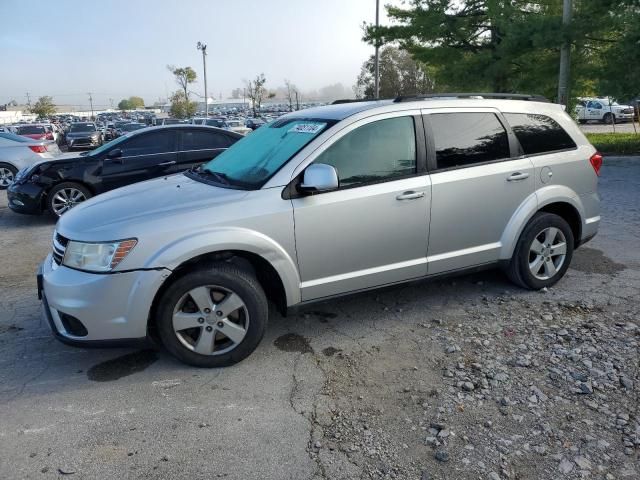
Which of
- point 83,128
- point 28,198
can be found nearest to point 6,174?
point 28,198

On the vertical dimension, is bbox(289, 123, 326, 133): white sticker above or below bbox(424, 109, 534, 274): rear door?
above

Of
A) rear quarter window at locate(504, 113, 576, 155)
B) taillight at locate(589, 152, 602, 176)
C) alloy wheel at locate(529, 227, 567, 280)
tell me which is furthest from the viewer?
taillight at locate(589, 152, 602, 176)

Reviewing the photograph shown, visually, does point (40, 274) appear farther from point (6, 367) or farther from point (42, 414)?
point (42, 414)

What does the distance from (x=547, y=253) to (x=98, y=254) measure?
12.0 feet

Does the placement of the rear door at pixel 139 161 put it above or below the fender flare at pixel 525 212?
above

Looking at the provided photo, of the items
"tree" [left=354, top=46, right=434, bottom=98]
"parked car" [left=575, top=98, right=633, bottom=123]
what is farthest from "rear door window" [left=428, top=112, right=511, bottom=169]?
"tree" [left=354, top=46, right=434, bottom=98]

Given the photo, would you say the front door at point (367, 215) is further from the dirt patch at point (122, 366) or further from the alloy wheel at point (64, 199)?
the alloy wheel at point (64, 199)

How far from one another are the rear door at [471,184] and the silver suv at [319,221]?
0.04 feet

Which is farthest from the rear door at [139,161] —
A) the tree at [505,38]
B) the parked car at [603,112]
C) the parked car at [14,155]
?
the parked car at [603,112]

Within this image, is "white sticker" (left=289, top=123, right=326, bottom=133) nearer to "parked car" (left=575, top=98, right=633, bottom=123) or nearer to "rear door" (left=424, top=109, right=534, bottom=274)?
"rear door" (left=424, top=109, right=534, bottom=274)

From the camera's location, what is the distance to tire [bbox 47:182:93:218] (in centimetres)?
818

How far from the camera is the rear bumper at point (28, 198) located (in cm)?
810

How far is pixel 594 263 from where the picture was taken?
18.0 feet

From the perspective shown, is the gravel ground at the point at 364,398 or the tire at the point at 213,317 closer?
the gravel ground at the point at 364,398
